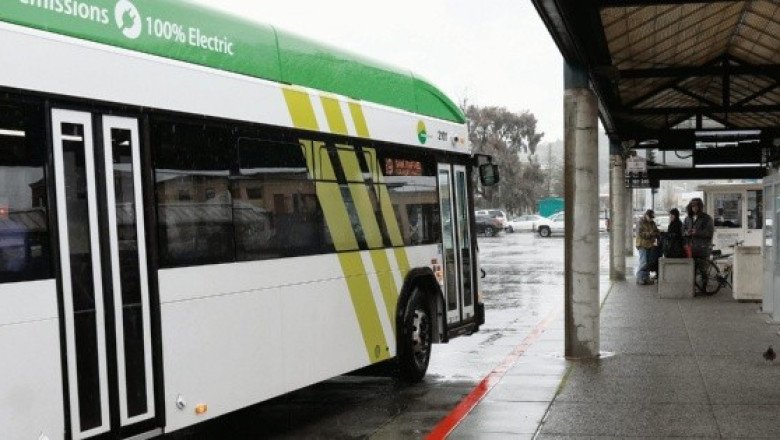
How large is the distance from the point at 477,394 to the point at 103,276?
4.83m

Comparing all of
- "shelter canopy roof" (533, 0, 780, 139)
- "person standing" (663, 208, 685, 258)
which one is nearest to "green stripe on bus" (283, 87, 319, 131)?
"shelter canopy roof" (533, 0, 780, 139)

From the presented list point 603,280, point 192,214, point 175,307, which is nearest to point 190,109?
point 192,214

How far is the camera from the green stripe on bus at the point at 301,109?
8173 mm

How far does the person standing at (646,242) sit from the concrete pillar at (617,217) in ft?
3.55

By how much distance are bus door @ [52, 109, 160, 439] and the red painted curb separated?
2681 mm

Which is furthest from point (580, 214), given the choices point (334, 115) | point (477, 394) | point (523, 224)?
point (523, 224)

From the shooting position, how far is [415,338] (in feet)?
34.2

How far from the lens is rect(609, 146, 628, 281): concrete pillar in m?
24.5

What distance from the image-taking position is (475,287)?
12.0m

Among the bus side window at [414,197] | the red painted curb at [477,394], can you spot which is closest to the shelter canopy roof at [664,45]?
the bus side window at [414,197]

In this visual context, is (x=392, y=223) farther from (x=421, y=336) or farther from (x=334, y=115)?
(x=334, y=115)

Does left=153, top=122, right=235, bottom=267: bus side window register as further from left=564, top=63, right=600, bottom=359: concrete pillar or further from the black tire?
left=564, top=63, right=600, bottom=359: concrete pillar

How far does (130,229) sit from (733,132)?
14644mm

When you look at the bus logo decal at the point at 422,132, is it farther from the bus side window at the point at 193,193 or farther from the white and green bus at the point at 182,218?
the bus side window at the point at 193,193
